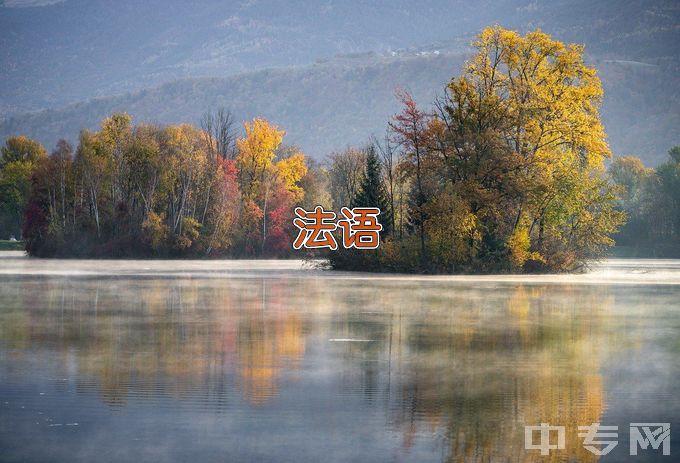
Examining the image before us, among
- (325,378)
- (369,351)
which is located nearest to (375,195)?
(369,351)

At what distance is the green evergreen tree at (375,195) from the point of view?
5841 cm

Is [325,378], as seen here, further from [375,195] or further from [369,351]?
[375,195]

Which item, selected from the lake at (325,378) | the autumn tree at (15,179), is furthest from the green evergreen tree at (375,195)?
the autumn tree at (15,179)

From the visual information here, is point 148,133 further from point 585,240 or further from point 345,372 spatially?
point 345,372

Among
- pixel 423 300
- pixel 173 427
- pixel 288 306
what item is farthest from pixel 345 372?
pixel 423 300

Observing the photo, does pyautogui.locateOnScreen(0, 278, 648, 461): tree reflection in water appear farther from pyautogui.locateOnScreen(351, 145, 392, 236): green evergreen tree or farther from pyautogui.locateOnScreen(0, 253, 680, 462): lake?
pyautogui.locateOnScreen(351, 145, 392, 236): green evergreen tree

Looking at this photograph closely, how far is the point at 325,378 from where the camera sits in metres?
15.9

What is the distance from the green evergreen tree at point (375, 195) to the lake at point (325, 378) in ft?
87.3

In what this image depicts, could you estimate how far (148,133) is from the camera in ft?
296

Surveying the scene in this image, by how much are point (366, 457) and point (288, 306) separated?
19.5 m

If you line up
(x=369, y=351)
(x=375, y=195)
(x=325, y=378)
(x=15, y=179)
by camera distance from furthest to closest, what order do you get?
(x=15, y=179) → (x=375, y=195) → (x=369, y=351) → (x=325, y=378)

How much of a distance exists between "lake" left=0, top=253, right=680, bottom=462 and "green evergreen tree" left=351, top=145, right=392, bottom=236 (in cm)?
2661

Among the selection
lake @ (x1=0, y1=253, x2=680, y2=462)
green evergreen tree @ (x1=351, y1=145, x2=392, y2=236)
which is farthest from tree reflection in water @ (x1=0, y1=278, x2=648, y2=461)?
green evergreen tree @ (x1=351, y1=145, x2=392, y2=236)

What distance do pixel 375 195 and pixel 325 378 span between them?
43410mm
